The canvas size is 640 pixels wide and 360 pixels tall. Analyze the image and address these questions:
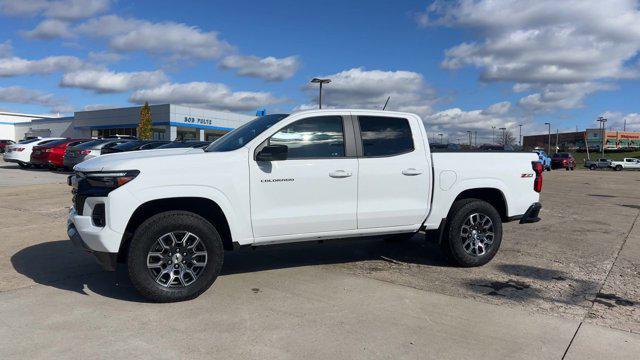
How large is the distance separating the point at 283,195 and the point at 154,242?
129cm

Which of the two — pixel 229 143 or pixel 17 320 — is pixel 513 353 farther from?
pixel 17 320

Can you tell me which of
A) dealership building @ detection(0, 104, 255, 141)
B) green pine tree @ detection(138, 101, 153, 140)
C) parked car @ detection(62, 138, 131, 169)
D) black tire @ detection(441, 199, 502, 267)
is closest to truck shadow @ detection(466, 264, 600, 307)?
black tire @ detection(441, 199, 502, 267)

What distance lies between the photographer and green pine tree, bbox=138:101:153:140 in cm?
5225

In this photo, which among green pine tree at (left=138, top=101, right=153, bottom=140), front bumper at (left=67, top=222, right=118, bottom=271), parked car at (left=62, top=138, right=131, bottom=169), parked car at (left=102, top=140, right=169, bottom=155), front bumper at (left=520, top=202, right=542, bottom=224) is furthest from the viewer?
green pine tree at (left=138, top=101, right=153, bottom=140)

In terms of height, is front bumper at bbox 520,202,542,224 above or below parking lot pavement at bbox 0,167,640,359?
above

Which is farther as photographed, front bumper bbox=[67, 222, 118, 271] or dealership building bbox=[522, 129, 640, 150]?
dealership building bbox=[522, 129, 640, 150]

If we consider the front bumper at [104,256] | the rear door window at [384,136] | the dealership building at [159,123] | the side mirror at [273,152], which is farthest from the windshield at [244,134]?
the dealership building at [159,123]

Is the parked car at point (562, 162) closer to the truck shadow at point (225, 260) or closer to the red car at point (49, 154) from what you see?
the red car at point (49, 154)

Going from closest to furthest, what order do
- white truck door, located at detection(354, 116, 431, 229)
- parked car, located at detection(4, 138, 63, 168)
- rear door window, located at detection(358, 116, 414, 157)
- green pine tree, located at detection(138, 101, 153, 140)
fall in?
white truck door, located at detection(354, 116, 431, 229) < rear door window, located at detection(358, 116, 414, 157) < parked car, located at detection(4, 138, 63, 168) < green pine tree, located at detection(138, 101, 153, 140)

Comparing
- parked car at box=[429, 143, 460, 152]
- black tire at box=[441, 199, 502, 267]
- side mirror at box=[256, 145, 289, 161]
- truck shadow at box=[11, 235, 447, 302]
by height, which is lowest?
truck shadow at box=[11, 235, 447, 302]

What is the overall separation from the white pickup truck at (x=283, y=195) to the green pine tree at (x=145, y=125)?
1965 inches

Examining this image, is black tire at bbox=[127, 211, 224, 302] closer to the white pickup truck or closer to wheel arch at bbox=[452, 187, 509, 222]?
the white pickup truck

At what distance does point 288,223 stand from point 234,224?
550 mm

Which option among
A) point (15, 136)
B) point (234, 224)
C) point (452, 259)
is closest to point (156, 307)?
point (234, 224)
